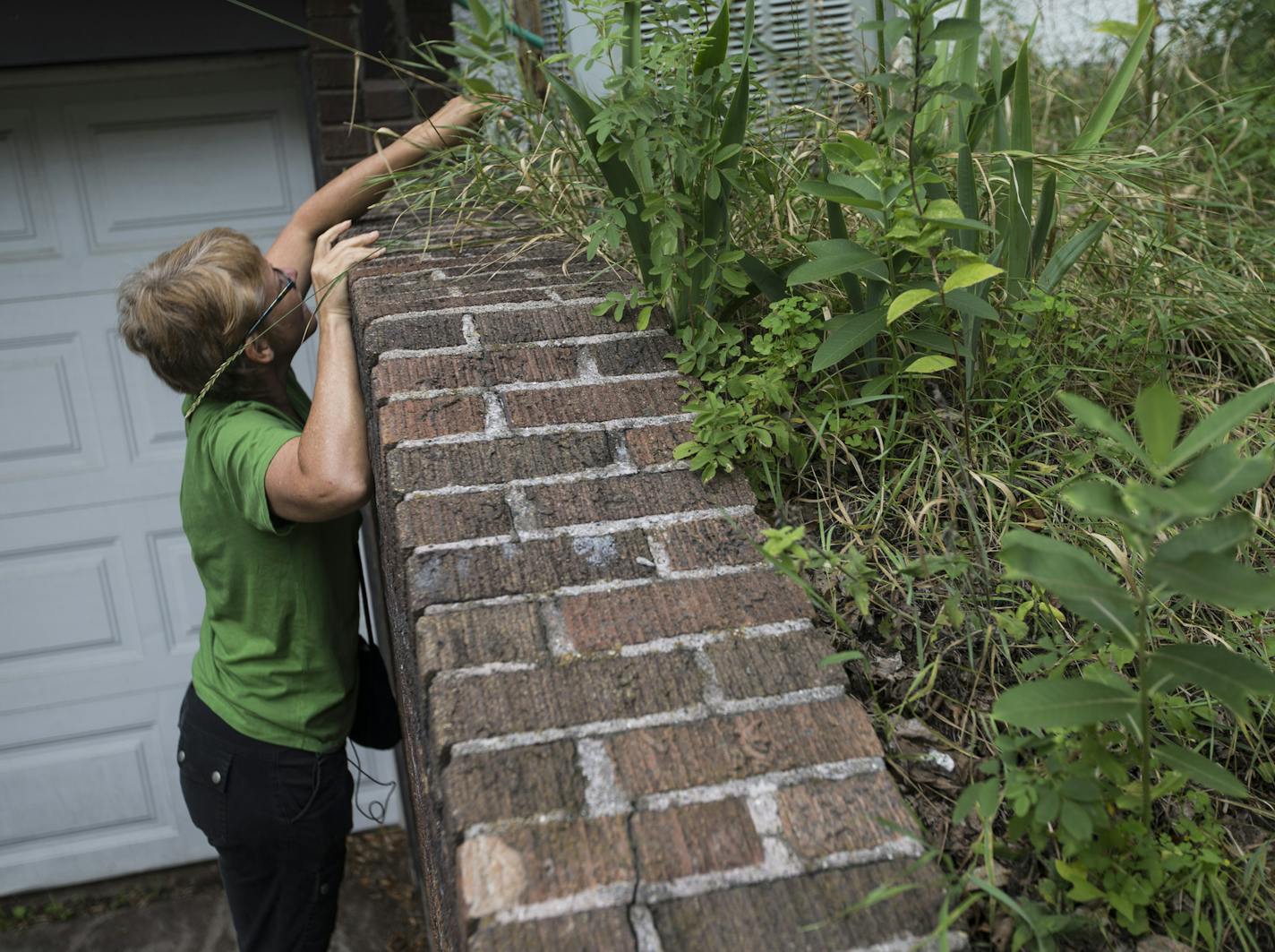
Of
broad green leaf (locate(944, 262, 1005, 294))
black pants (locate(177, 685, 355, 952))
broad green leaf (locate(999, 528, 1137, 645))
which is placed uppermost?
broad green leaf (locate(944, 262, 1005, 294))

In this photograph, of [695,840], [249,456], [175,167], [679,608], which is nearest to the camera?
[695,840]

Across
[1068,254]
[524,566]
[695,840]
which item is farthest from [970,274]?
[695,840]

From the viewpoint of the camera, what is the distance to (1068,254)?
1751 mm

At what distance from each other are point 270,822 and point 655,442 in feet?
4.40

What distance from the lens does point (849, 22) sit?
300 centimetres

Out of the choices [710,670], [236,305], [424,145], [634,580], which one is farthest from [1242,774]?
[424,145]

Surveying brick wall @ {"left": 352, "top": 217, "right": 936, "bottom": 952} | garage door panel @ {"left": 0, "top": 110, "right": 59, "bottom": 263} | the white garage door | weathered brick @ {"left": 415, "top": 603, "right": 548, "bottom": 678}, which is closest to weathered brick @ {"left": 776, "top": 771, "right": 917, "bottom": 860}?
brick wall @ {"left": 352, "top": 217, "right": 936, "bottom": 952}

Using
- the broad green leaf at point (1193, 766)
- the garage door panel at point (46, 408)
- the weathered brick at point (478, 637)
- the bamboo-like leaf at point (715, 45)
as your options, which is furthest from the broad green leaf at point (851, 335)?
the garage door panel at point (46, 408)

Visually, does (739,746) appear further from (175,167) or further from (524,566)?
(175,167)

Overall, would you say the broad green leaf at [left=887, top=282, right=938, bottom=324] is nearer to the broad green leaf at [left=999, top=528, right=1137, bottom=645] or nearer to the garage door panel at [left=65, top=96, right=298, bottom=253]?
the broad green leaf at [left=999, top=528, right=1137, bottom=645]

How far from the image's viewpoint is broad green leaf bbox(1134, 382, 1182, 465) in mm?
927

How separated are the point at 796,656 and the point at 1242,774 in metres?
0.62

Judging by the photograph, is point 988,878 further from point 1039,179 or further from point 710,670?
point 1039,179

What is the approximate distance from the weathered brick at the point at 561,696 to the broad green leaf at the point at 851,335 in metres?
0.57
